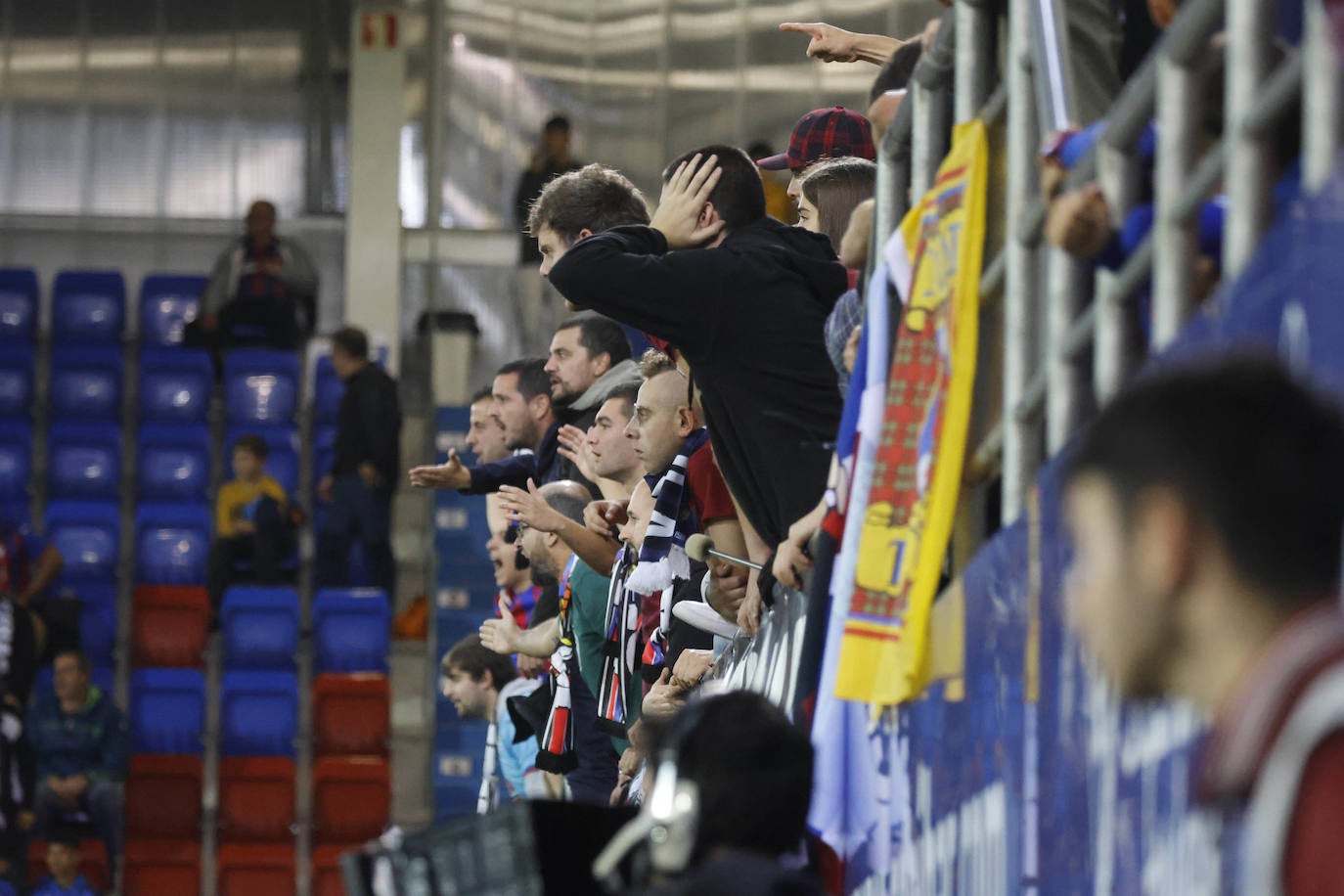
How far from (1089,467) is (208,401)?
41.4ft

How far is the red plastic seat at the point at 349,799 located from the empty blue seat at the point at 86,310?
3980 millimetres

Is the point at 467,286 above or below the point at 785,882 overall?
above

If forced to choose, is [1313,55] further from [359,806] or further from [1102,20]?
[359,806]

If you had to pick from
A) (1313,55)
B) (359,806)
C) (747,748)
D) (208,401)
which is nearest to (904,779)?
(747,748)

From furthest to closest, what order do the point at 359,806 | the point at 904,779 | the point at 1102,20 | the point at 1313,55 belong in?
1. the point at 359,806
2. the point at 904,779
3. the point at 1102,20
4. the point at 1313,55

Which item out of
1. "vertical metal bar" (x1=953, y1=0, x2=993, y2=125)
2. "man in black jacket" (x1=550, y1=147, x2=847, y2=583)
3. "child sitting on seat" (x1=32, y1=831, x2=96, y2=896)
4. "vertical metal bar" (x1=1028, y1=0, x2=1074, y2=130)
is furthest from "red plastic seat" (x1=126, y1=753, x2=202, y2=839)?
"vertical metal bar" (x1=1028, y1=0, x2=1074, y2=130)

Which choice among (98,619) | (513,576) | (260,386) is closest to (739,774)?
(513,576)

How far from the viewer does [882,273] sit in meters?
3.11

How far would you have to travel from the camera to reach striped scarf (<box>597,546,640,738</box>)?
5156mm

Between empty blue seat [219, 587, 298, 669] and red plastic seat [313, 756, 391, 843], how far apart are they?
2.64 ft

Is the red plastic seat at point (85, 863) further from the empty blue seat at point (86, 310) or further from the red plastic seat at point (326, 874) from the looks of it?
the empty blue seat at point (86, 310)

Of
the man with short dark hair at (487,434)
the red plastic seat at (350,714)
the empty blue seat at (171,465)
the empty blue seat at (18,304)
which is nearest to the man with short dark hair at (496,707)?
the man with short dark hair at (487,434)

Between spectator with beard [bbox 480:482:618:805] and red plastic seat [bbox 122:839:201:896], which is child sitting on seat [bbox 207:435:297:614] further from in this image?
spectator with beard [bbox 480:482:618:805]

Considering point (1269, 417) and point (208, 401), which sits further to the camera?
point (208, 401)
